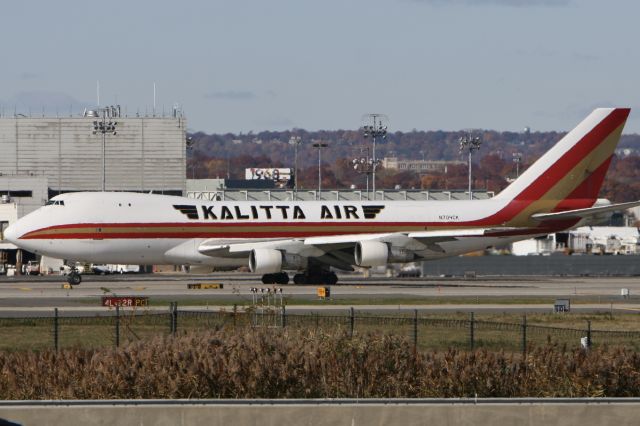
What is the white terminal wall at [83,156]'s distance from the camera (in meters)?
154

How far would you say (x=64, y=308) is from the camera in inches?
1879

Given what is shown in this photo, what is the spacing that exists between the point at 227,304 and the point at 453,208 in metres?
25.0

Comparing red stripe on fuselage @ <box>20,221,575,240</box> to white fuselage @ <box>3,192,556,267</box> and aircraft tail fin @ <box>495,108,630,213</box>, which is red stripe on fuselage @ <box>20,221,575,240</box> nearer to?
white fuselage @ <box>3,192,556,267</box>

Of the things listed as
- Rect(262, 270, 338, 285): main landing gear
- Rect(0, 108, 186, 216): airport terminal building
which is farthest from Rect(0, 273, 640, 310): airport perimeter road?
Rect(0, 108, 186, 216): airport terminal building

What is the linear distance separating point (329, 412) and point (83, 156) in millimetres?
137983

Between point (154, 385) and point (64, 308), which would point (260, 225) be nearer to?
point (64, 308)

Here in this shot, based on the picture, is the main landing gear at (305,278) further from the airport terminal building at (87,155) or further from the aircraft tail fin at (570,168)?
the airport terminal building at (87,155)

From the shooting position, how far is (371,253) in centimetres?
6588

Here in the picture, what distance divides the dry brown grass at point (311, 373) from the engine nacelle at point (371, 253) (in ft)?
131

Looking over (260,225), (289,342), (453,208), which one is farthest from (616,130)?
(289,342)

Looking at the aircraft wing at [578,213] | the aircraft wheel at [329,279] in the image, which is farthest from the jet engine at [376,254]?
the aircraft wing at [578,213]

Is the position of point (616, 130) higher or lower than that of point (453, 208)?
higher

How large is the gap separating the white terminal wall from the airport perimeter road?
78.0m

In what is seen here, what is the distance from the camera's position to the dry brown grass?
23359 millimetres
